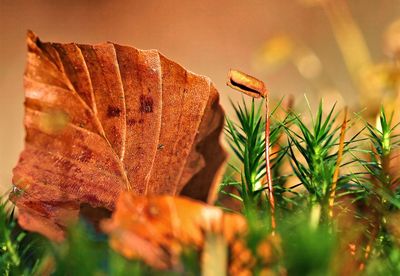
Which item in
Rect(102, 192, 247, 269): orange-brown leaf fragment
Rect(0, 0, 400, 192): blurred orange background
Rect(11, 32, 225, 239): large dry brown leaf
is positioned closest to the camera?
Rect(102, 192, 247, 269): orange-brown leaf fragment

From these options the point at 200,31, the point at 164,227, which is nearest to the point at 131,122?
the point at 164,227

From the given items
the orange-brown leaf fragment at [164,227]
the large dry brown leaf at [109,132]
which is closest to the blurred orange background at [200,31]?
the large dry brown leaf at [109,132]

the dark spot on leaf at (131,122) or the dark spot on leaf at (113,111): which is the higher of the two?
the dark spot on leaf at (113,111)

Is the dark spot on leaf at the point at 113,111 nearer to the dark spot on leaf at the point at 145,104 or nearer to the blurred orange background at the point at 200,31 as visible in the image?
the dark spot on leaf at the point at 145,104

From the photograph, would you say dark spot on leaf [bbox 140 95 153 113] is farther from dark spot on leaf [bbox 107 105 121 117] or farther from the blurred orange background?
the blurred orange background

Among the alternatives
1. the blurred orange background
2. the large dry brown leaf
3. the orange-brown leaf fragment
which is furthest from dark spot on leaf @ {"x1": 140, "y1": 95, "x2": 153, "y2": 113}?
the blurred orange background

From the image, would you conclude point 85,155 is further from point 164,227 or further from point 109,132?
point 164,227

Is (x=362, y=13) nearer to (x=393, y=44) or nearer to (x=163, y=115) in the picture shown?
(x=393, y=44)
